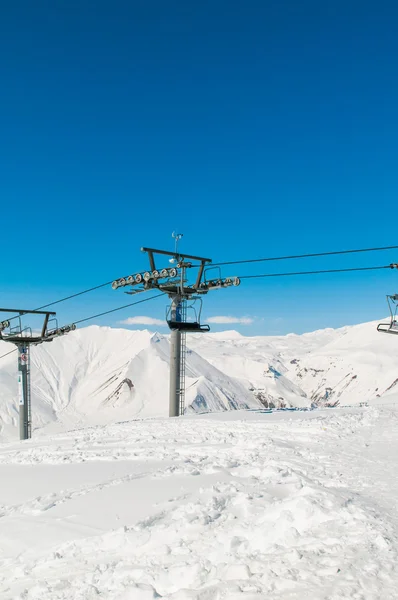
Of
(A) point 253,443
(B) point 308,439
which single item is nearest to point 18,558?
(A) point 253,443

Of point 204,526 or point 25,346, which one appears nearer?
point 204,526

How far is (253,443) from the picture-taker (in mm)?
12734

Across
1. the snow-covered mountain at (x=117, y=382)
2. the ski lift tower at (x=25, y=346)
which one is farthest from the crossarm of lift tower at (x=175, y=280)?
the snow-covered mountain at (x=117, y=382)

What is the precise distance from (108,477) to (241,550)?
14.7ft

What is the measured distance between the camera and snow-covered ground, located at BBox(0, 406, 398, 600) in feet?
16.7

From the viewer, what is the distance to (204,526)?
6.49 metres

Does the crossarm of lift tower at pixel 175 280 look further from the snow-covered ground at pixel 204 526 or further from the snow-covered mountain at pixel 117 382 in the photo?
the snow-covered mountain at pixel 117 382

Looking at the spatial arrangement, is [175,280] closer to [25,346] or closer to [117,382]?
[25,346]

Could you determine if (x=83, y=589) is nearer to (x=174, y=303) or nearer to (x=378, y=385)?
(x=174, y=303)

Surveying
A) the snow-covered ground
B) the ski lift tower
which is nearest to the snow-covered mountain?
the ski lift tower

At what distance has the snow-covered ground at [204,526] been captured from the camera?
508 cm

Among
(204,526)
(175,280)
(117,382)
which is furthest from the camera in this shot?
(117,382)

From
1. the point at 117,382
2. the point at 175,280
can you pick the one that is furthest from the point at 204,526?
the point at 117,382

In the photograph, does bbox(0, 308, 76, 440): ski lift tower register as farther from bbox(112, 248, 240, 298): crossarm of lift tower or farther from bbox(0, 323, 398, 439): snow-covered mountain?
bbox(0, 323, 398, 439): snow-covered mountain
